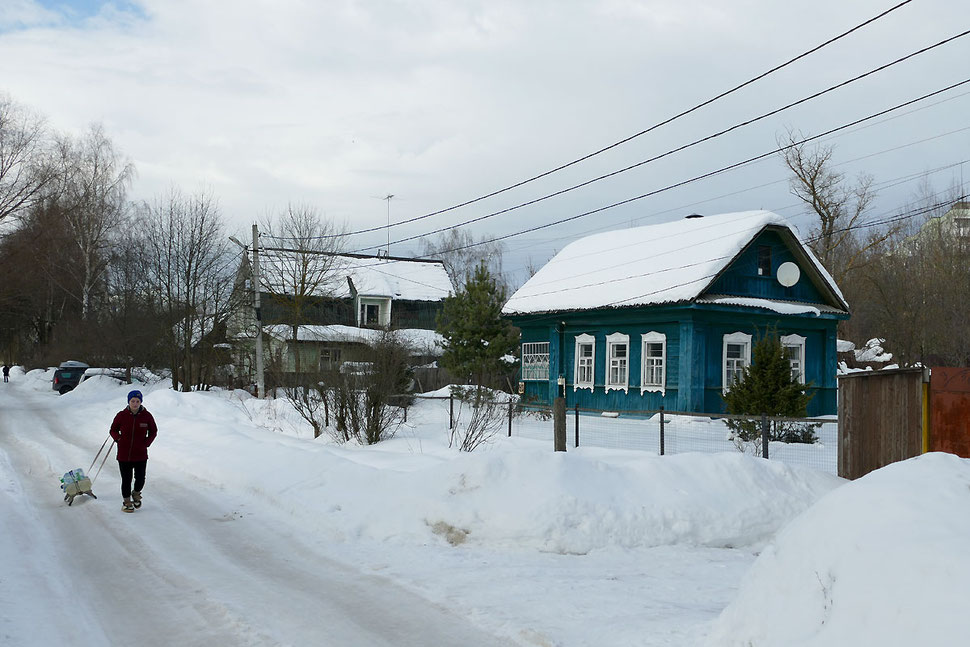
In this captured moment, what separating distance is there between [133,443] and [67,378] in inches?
1297

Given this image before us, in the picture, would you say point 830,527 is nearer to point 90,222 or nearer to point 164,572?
point 164,572

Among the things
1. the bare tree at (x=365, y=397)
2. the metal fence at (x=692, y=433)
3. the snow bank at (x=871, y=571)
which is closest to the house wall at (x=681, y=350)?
the metal fence at (x=692, y=433)

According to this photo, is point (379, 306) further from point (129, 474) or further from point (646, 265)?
point (129, 474)

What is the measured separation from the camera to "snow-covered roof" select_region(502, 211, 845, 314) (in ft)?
82.9

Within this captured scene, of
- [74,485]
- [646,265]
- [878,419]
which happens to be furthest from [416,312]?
[878,419]

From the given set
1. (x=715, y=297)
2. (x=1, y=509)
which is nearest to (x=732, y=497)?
(x=1, y=509)

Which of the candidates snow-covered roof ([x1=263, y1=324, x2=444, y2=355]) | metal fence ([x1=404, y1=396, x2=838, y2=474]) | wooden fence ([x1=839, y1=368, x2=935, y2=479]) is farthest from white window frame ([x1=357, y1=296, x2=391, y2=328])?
wooden fence ([x1=839, y1=368, x2=935, y2=479])

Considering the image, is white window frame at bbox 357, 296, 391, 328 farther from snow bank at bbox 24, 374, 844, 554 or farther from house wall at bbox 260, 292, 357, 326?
snow bank at bbox 24, 374, 844, 554

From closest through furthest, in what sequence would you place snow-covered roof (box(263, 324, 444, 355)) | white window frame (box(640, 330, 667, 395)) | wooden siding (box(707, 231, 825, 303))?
white window frame (box(640, 330, 667, 395))
wooden siding (box(707, 231, 825, 303))
snow-covered roof (box(263, 324, 444, 355))

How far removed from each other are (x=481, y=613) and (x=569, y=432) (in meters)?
15.0

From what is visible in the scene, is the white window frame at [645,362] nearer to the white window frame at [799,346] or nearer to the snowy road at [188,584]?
the white window frame at [799,346]

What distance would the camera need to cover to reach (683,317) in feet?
81.9

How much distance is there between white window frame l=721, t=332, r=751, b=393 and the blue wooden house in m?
0.04

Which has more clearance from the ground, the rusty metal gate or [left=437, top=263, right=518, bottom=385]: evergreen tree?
[left=437, top=263, right=518, bottom=385]: evergreen tree
